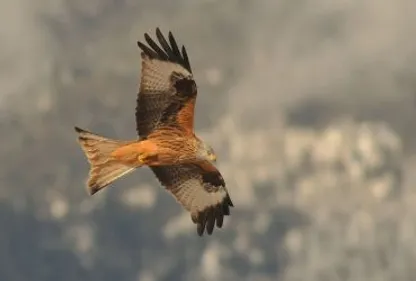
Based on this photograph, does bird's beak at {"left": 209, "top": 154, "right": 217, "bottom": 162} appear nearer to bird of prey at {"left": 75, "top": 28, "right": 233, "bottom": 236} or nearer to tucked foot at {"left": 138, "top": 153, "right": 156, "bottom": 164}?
bird of prey at {"left": 75, "top": 28, "right": 233, "bottom": 236}

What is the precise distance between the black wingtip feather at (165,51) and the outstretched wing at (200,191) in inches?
115

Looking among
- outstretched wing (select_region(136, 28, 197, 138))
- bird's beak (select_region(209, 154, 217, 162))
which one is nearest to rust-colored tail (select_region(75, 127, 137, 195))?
outstretched wing (select_region(136, 28, 197, 138))

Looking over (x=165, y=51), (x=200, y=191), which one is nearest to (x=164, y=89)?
(x=165, y=51)

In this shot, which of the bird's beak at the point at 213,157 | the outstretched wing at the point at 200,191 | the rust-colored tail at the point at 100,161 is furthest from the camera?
the outstretched wing at the point at 200,191

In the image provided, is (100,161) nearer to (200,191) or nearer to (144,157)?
(144,157)

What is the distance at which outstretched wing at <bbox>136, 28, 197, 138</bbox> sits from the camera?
13641 millimetres

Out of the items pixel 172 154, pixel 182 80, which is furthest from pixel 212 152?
pixel 182 80

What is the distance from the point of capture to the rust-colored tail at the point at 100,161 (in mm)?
12711

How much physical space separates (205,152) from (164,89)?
1.99 m

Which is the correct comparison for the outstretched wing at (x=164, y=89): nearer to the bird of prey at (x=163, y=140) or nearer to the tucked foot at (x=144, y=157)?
the bird of prey at (x=163, y=140)

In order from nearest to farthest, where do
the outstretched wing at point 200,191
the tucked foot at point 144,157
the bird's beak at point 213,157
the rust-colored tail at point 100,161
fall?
the rust-colored tail at point 100,161, the tucked foot at point 144,157, the bird's beak at point 213,157, the outstretched wing at point 200,191

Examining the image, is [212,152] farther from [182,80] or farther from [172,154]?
[182,80]

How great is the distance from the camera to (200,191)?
52.0 ft

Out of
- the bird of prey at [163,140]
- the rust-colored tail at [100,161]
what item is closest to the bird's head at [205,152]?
the bird of prey at [163,140]
